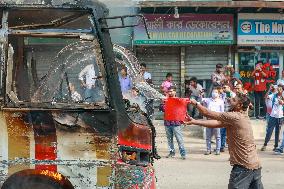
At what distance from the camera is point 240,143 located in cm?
649

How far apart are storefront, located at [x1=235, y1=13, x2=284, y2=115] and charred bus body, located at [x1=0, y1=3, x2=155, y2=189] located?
13.1 m

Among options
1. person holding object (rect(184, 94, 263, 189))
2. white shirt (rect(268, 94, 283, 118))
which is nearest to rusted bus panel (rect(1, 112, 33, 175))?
person holding object (rect(184, 94, 263, 189))

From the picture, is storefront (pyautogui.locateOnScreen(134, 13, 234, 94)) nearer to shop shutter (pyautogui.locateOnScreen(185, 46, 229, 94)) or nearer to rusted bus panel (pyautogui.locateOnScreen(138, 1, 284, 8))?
shop shutter (pyautogui.locateOnScreen(185, 46, 229, 94))

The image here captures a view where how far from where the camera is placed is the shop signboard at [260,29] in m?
18.4

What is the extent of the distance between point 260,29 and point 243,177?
41.8ft

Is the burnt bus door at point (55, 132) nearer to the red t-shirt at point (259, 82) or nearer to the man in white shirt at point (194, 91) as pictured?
the man in white shirt at point (194, 91)

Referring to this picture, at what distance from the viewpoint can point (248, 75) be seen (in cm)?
1881

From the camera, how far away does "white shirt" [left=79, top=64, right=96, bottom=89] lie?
5652mm

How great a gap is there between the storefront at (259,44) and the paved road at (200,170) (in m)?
4.70

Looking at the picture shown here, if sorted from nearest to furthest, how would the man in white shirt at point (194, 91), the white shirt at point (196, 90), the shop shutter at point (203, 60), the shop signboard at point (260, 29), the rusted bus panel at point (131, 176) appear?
the rusted bus panel at point (131, 176) → the man in white shirt at point (194, 91) → the white shirt at point (196, 90) → the shop signboard at point (260, 29) → the shop shutter at point (203, 60)

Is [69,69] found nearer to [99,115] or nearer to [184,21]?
[99,115]

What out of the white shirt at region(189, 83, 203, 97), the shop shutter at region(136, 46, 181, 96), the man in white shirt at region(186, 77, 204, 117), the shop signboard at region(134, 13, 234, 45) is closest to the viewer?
the man in white shirt at region(186, 77, 204, 117)

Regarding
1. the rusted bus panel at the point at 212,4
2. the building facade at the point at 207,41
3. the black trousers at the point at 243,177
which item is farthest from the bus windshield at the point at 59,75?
the building facade at the point at 207,41

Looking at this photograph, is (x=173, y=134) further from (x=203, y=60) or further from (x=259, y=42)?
(x=259, y=42)
